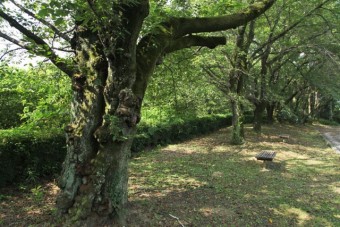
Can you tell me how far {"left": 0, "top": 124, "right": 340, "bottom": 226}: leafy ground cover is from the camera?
16.6ft

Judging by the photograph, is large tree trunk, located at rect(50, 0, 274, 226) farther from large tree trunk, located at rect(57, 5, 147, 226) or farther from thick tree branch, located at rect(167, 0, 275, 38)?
thick tree branch, located at rect(167, 0, 275, 38)

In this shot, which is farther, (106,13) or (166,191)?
(166,191)

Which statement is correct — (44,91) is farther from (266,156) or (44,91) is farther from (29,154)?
(266,156)

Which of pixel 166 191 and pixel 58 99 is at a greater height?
pixel 58 99

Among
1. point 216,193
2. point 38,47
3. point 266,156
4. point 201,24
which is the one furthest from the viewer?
point 266,156

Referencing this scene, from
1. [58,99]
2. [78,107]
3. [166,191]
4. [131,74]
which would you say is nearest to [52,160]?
[58,99]

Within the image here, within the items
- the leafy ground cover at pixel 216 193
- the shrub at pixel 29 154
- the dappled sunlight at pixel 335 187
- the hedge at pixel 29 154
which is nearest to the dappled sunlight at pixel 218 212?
Result: the leafy ground cover at pixel 216 193

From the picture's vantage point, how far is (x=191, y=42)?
550 cm

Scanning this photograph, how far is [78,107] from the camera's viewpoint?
164 inches

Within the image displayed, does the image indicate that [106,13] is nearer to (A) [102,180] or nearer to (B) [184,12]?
(A) [102,180]

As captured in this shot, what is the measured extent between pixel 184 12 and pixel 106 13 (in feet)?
11.3

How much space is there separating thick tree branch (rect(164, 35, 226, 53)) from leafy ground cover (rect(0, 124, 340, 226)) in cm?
290

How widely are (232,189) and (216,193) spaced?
58 centimetres


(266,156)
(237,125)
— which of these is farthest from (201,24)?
(237,125)
